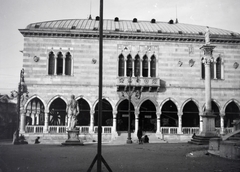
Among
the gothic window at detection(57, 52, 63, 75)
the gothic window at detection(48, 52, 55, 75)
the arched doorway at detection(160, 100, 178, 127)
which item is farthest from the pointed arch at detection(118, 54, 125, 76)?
the gothic window at detection(48, 52, 55, 75)

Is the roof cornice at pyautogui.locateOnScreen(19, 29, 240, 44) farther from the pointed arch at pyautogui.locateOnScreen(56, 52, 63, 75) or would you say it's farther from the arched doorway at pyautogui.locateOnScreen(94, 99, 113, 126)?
the arched doorway at pyautogui.locateOnScreen(94, 99, 113, 126)

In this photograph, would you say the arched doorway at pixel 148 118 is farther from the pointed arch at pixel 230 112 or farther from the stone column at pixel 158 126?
the pointed arch at pixel 230 112

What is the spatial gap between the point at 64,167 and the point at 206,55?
45.1ft

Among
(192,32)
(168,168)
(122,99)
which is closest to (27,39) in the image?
(122,99)

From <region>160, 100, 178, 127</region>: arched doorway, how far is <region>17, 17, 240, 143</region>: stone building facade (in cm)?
23

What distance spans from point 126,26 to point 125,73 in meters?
6.17

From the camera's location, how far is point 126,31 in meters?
28.6

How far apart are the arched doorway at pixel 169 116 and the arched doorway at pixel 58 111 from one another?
11.3 meters

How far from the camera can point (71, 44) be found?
28.3 metres

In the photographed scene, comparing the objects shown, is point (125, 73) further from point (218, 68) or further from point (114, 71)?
point (218, 68)

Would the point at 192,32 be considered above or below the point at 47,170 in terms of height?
above

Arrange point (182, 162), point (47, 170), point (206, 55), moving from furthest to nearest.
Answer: point (206, 55), point (182, 162), point (47, 170)

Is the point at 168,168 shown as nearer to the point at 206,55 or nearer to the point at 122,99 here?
the point at 206,55

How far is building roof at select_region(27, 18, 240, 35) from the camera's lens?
2915 centimetres
